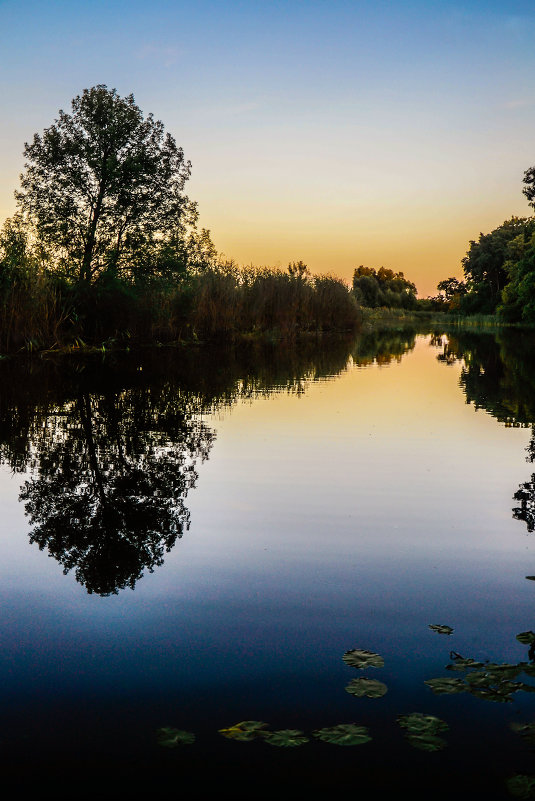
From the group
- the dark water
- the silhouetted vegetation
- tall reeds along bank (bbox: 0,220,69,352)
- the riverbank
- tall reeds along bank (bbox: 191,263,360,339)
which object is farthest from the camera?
the riverbank

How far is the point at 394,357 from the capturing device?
34.1 metres

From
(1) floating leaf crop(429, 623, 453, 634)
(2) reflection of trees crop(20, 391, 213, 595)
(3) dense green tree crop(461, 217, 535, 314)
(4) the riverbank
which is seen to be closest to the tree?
(2) reflection of trees crop(20, 391, 213, 595)

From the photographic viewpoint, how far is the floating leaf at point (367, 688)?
11.9 ft

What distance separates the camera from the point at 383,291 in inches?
5108

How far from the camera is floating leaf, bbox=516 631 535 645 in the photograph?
4.18 metres

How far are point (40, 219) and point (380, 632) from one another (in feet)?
116

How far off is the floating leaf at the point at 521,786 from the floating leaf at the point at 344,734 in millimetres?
646

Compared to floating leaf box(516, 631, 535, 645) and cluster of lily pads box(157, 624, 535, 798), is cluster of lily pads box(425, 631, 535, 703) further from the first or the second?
floating leaf box(516, 631, 535, 645)

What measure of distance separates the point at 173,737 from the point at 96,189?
119 ft

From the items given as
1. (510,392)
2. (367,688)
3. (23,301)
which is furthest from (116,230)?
(367,688)

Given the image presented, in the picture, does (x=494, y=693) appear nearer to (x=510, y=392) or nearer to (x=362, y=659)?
(x=362, y=659)

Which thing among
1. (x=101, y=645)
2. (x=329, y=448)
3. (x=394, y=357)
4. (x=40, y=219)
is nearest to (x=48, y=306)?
(x=40, y=219)

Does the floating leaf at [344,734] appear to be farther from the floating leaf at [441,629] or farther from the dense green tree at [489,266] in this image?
the dense green tree at [489,266]

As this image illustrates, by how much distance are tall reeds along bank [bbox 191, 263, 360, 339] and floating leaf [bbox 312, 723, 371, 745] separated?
35806 mm
